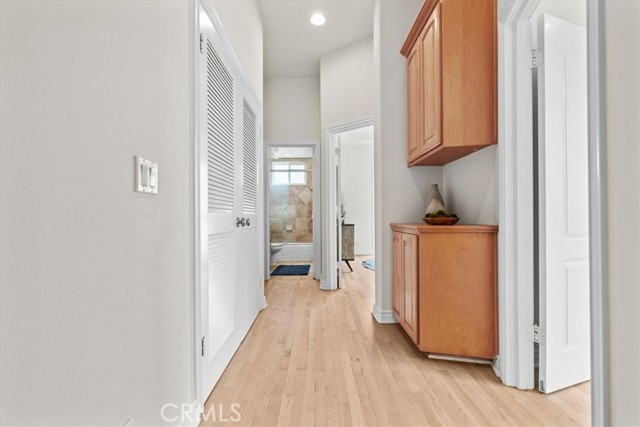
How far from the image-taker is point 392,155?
2.86 m

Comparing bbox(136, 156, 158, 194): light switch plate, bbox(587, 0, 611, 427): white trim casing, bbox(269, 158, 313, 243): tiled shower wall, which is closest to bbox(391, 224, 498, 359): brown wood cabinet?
bbox(587, 0, 611, 427): white trim casing

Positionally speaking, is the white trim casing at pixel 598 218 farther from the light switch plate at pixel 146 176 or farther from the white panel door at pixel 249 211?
the white panel door at pixel 249 211

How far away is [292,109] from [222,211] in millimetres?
3211

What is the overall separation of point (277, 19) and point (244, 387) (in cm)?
354

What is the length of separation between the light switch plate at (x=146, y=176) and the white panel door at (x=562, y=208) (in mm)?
1873

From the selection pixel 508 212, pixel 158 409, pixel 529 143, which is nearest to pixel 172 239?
pixel 158 409

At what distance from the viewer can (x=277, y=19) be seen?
11.4 feet

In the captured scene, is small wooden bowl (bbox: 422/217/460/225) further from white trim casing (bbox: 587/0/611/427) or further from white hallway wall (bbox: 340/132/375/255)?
white hallway wall (bbox: 340/132/375/255)

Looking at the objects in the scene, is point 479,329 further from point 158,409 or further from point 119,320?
point 119,320

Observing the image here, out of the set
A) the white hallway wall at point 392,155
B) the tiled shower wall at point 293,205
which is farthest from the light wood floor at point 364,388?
the tiled shower wall at point 293,205

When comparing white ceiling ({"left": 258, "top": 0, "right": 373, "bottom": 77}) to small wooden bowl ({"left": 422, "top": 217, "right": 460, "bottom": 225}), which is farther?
white ceiling ({"left": 258, "top": 0, "right": 373, "bottom": 77})

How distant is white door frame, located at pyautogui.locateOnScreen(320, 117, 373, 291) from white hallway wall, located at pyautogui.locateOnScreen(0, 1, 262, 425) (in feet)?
9.48

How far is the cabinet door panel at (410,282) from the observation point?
6.94 ft

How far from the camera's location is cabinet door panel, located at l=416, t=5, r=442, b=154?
2.06 meters
